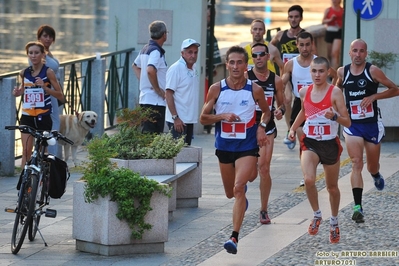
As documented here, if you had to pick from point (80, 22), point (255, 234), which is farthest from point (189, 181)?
point (80, 22)

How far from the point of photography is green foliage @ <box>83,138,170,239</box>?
973 centimetres

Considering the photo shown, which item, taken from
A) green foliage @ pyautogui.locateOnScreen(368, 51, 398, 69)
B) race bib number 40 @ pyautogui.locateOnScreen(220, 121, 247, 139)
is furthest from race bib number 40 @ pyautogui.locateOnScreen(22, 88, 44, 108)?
green foliage @ pyautogui.locateOnScreen(368, 51, 398, 69)

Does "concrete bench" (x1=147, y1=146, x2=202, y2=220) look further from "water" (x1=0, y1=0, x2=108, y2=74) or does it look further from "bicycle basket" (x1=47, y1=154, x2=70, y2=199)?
"water" (x1=0, y1=0, x2=108, y2=74)

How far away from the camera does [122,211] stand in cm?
975

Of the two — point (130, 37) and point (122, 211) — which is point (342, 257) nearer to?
point (122, 211)

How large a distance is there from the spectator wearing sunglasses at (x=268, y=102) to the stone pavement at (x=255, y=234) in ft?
1.16

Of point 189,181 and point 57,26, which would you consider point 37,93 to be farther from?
point 57,26

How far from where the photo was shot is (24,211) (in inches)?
397

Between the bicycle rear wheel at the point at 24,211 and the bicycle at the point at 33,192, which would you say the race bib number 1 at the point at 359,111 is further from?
the bicycle rear wheel at the point at 24,211

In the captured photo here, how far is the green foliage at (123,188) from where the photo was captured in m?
9.73

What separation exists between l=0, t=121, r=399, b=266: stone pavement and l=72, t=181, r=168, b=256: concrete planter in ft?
0.32

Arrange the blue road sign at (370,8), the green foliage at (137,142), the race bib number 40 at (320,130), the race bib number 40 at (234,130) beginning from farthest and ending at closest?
the blue road sign at (370,8), the green foliage at (137,142), the race bib number 40 at (320,130), the race bib number 40 at (234,130)

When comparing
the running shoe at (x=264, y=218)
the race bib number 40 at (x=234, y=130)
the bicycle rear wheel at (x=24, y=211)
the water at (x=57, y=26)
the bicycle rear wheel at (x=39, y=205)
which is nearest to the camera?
the bicycle rear wheel at (x=24, y=211)

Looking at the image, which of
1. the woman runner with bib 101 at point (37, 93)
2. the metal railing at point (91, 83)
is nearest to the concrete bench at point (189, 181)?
the woman runner with bib 101 at point (37, 93)
